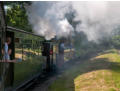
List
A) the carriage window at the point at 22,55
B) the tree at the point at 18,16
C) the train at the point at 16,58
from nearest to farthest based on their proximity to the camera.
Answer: the train at the point at 16,58, the carriage window at the point at 22,55, the tree at the point at 18,16

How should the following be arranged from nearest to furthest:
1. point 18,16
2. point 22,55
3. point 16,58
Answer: point 16,58
point 22,55
point 18,16

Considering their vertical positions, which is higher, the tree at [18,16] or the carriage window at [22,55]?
the tree at [18,16]

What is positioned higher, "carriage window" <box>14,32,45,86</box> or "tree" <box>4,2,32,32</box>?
"tree" <box>4,2,32,32</box>

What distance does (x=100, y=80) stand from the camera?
8273 millimetres

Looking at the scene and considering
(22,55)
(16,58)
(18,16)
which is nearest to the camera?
(16,58)

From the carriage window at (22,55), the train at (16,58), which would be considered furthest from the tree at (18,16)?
the carriage window at (22,55)

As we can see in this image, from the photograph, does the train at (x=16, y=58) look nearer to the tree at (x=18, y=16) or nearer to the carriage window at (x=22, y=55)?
the carriage window at (x=22, y=55)

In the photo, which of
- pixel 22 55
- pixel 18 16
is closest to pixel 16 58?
pixel 22 55

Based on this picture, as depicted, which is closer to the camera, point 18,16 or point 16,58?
point 16,58

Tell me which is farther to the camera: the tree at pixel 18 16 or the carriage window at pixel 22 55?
the tree at pixel 18 16

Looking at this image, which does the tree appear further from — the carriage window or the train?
the carriage window

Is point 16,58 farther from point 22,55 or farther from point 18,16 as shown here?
point 18,16

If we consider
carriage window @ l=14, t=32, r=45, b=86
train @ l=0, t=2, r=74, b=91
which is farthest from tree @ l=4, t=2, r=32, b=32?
carriage window @ l=14, t=32, r=45, b=86

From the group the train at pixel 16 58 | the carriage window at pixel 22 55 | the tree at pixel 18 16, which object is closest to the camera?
the train at pixel 16 58
